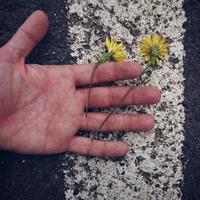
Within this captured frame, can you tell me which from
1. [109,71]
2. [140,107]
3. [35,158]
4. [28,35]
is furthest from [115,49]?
[35,158]

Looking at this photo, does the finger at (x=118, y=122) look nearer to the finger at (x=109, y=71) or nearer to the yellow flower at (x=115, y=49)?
the finger at (x=109, y=71)

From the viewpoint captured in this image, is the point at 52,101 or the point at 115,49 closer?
the point at 52,101

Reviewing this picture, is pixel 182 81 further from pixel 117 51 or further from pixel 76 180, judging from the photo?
pixel 76 180

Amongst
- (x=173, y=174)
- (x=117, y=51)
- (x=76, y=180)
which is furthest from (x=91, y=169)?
(x=117, y=51)

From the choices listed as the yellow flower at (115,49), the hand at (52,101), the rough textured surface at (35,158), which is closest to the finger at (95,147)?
the hand at (52,101)

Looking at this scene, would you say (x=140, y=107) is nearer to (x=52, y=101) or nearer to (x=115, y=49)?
(x=115, y=49)

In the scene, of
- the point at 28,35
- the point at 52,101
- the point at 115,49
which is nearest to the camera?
the point at 28,35

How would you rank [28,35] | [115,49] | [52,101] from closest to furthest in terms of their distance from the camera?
[28,35], [52,101], [115,49]

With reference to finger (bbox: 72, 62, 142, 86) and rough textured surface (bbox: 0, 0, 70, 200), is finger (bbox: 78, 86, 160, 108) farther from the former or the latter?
rough textured surface (bbox: 0, 0, 70, 200)
